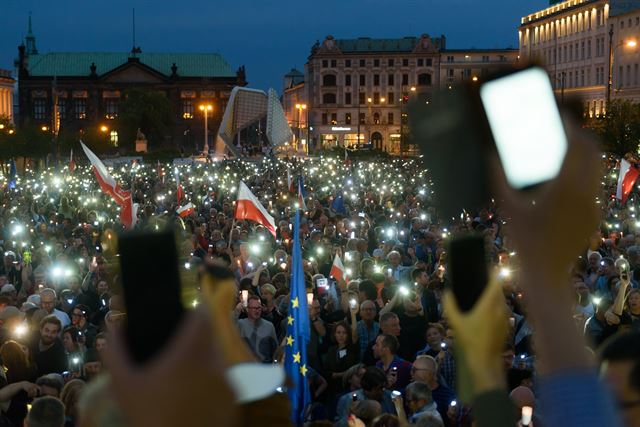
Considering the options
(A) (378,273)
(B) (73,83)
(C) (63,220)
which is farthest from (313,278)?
(B) (73,83)

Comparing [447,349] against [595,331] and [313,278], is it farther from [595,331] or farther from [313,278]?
[313,278]

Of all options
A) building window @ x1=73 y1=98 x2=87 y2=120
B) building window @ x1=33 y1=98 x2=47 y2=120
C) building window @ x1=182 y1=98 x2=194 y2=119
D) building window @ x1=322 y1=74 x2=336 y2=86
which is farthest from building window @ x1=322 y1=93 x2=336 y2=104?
building window @ x1=33 y1=98 x2=47 y2=120

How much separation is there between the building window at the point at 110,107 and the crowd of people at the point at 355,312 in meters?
106

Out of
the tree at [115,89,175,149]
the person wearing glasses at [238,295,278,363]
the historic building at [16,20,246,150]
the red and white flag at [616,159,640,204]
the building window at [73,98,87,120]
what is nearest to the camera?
the person wearing glasses at [238,295,278,363]

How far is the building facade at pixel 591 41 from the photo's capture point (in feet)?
301

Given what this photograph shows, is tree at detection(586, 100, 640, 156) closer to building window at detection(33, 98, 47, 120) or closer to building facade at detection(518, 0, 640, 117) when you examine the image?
building facade at detection(518, 0, 640, 117)

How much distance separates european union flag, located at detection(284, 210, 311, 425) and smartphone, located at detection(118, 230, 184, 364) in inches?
201

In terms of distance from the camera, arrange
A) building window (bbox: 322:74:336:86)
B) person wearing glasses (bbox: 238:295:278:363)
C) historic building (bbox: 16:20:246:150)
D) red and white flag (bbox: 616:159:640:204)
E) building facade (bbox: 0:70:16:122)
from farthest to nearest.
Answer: building window (bbox: 322:74:336:86)
historic building (bbox: 16:20:246:150)
building facade (bbox: 0:70:16:122)
red and white flag (bbox: 616:159:640:204)
person wearing glasses (bbox: 238:295:278:363)

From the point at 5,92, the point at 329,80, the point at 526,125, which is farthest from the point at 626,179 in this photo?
the point at 329,80

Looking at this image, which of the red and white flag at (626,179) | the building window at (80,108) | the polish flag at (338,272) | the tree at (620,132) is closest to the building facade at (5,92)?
the building window at (80,108)

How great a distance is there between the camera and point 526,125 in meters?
1.84

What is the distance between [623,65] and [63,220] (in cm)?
7748

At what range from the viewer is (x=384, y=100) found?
135 metres

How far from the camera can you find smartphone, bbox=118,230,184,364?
1.80 metres
